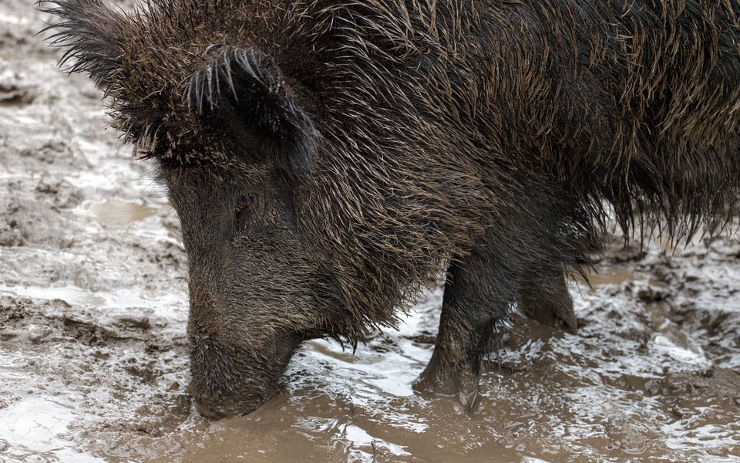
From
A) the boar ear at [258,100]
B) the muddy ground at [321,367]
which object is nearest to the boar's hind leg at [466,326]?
the muddy ground at [321,367]

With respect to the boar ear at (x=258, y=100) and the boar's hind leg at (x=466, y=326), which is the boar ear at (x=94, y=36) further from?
the boar's hind leg at (x=466, y=326)

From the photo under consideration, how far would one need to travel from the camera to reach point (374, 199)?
13.9 feet

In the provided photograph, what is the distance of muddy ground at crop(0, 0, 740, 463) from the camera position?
4.20m

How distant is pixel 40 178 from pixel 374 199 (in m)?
3.32

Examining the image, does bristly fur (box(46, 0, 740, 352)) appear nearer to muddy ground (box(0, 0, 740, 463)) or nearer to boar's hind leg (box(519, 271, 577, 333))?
muddy ground (box(0, 0, 740, 463))

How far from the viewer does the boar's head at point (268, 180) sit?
411 cm

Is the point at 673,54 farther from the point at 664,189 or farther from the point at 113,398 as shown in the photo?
the point at 113,398

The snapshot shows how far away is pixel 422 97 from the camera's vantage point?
4191 mm

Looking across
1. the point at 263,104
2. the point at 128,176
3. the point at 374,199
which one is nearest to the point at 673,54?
the point at 374,199

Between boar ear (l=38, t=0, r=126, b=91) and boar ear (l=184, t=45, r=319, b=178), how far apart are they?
1.93 ft

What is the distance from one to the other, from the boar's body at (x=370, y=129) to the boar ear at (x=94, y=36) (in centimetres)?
1

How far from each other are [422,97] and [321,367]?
165 cm

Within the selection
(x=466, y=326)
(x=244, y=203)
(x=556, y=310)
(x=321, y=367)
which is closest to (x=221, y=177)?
(x=244, y=203)

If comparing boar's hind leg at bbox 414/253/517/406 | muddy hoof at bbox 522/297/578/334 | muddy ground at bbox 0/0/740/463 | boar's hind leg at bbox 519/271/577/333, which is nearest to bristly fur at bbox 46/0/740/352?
boar's hind leg at bbox 414/253/517/406
